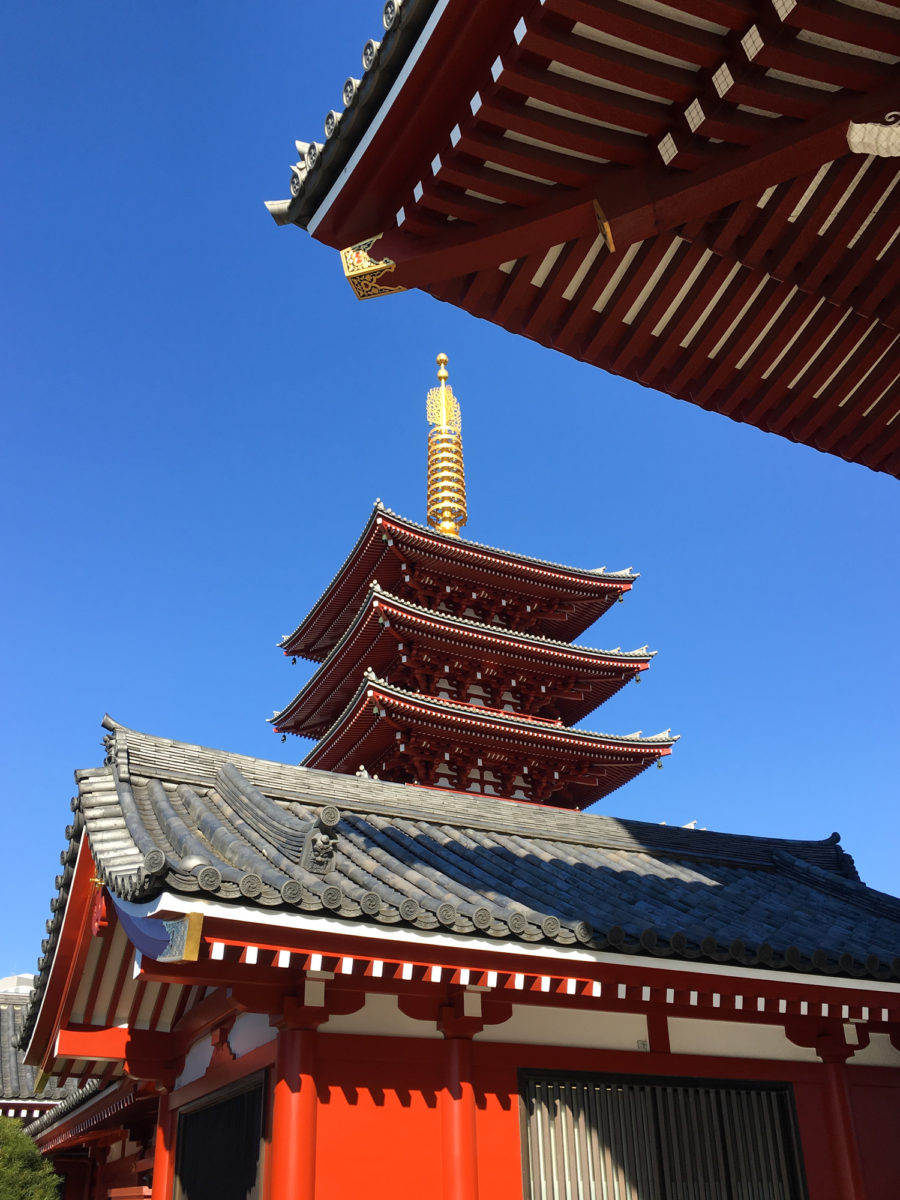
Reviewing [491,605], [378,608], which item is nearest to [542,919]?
[378,608]

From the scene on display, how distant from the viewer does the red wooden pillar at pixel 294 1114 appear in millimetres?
5531

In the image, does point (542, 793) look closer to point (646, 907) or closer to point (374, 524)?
point (374, 524)

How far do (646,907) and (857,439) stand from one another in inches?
156

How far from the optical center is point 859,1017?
22.8 feet

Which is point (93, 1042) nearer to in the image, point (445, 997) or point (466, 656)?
point (445, 997)

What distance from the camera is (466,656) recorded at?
19.0 m

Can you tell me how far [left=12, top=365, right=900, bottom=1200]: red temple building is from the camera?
5.59 m

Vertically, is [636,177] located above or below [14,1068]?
above

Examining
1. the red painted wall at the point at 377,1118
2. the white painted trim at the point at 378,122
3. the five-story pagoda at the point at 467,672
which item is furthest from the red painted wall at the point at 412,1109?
the five-story pagoda at the point at 467,672

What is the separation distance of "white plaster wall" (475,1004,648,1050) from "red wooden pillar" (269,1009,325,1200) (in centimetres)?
120

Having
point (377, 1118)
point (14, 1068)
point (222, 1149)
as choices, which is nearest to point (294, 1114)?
point (377, 1118)

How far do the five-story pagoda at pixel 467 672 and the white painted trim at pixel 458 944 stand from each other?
1134 centimetres

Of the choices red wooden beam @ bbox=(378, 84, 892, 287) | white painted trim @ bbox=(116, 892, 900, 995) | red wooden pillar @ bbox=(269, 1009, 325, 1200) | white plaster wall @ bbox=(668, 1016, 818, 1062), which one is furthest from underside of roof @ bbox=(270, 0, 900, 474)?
white plaster wall @ bbox=(668, 1016, 818, 1062)

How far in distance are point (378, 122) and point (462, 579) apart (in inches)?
650
